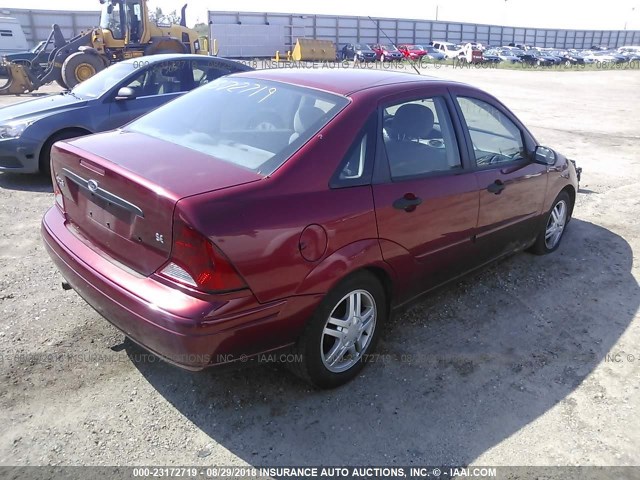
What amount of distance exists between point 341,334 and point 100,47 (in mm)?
18423

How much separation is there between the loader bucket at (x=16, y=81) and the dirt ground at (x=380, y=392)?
47.6ft

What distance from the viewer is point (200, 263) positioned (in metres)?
2.31

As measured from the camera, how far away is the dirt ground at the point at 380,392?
102 inches

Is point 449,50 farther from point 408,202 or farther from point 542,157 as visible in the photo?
point 408,202

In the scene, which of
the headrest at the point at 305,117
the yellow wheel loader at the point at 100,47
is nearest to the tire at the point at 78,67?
the yellow wheel loader at the point at 100,47

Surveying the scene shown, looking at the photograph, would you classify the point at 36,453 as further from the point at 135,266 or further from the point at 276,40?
the point at 276,40

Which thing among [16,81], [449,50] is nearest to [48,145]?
[16,81]

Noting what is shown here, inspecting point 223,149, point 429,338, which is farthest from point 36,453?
point 429,338

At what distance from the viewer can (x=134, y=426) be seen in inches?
106

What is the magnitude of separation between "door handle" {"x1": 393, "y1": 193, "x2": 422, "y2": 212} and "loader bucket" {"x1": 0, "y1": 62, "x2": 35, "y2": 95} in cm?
1708

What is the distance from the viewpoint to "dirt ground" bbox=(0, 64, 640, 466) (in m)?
2.59

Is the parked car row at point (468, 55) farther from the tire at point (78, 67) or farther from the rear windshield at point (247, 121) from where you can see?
the rear windshield at point (247, 121)

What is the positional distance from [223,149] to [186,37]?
1894cm

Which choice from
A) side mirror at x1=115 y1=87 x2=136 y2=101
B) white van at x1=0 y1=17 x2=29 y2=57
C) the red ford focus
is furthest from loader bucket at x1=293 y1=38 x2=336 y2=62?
the red ford focus
